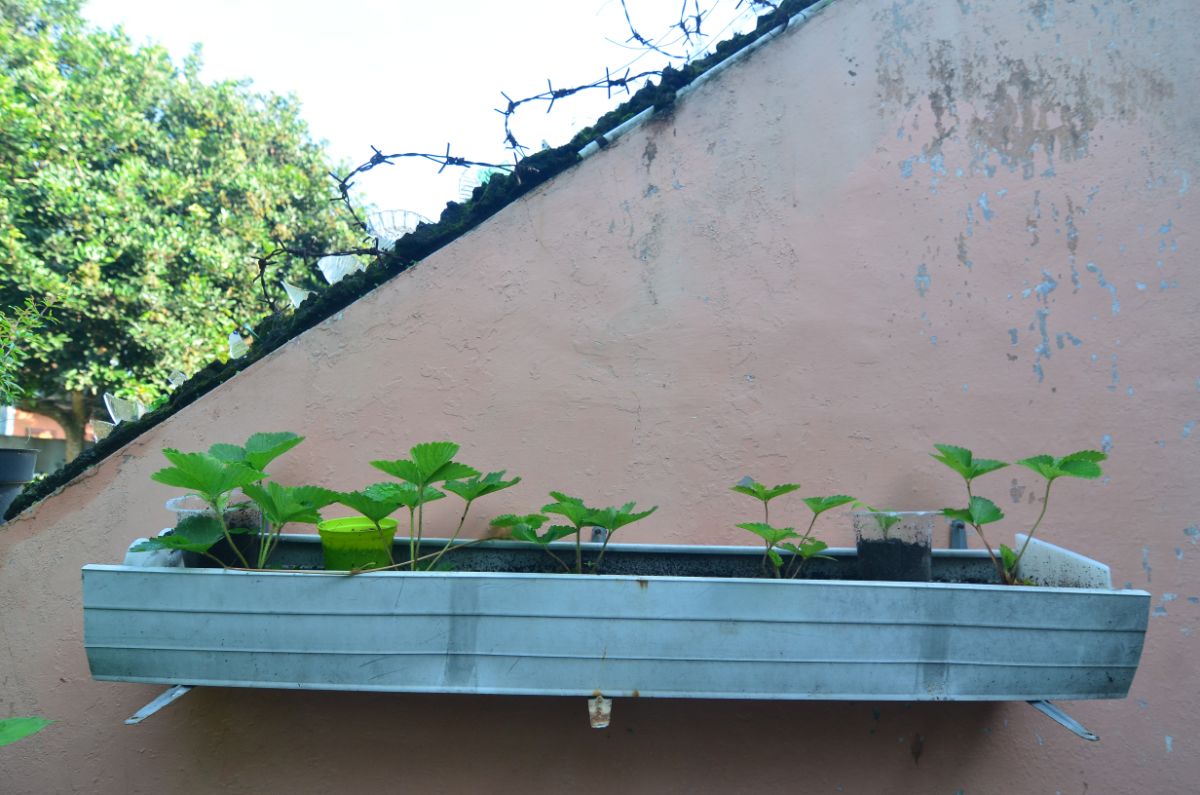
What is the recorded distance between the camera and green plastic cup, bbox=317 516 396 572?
0.96m

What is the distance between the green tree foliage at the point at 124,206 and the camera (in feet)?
17.9

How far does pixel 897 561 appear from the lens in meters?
1.01

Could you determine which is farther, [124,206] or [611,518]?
[124,206]

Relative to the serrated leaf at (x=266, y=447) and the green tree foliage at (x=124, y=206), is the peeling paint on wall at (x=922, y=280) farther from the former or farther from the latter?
the green tree foliage at (x=124, y=206)

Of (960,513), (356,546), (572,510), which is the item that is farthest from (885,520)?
(356,546)

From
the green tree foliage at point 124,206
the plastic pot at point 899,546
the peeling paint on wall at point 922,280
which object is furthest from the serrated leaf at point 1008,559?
the green tree foliage at point 124,206

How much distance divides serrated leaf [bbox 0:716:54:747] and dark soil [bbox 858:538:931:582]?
105 cm

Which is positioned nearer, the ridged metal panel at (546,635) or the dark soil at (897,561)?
the ridged metal panel at (546,635)

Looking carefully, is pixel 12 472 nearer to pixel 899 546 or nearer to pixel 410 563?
pixel 410 563

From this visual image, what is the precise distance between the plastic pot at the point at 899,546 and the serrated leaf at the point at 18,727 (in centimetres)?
105

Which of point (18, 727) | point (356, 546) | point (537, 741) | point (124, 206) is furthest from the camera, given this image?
point (124, 206)

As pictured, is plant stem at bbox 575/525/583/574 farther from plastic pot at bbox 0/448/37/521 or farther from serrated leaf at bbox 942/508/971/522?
plastic pot at bbox 0/448/37/521

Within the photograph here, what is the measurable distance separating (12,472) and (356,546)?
104 centimetres

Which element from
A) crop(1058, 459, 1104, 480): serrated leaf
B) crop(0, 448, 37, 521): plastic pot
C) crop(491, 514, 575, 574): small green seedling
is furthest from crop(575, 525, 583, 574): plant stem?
crop(0, 448, 37, 521): plastic pot
